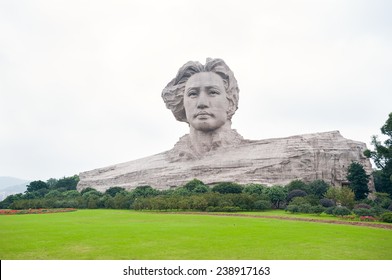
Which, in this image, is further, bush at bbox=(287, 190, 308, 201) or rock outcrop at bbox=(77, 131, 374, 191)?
rock outcrop at bbox=(77, 131, 374, 191)

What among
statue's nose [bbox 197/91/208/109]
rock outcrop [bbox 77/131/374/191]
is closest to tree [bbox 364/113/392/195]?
rock outcrop [bbox 77/131/374/191]

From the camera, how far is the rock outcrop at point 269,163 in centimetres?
2727

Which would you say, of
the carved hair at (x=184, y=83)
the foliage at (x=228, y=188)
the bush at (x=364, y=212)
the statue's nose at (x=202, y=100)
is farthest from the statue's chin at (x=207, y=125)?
the bush at (x=364, y=212)

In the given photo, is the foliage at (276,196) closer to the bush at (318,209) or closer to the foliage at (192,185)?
the bush at (318,209)

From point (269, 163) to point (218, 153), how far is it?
19.7ft

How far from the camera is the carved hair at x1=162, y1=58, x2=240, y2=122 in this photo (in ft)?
111

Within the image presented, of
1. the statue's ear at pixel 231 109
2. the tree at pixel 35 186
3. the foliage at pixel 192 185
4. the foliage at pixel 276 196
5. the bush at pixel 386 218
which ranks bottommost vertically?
the bush at pixel 386 218

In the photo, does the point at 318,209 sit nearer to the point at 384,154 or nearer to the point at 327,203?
the point at 327,203

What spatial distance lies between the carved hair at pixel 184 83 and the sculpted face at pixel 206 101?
2.51 ft

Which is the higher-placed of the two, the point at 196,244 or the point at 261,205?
the point at 261,205

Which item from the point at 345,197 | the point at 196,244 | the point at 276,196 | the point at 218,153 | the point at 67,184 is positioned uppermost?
the point at 218,153

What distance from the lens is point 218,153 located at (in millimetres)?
32812

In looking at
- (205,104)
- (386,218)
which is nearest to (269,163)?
(205,104)

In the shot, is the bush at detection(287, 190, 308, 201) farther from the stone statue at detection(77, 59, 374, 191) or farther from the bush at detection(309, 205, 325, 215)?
the stone statue at detection(77, 59, 374, 191)
